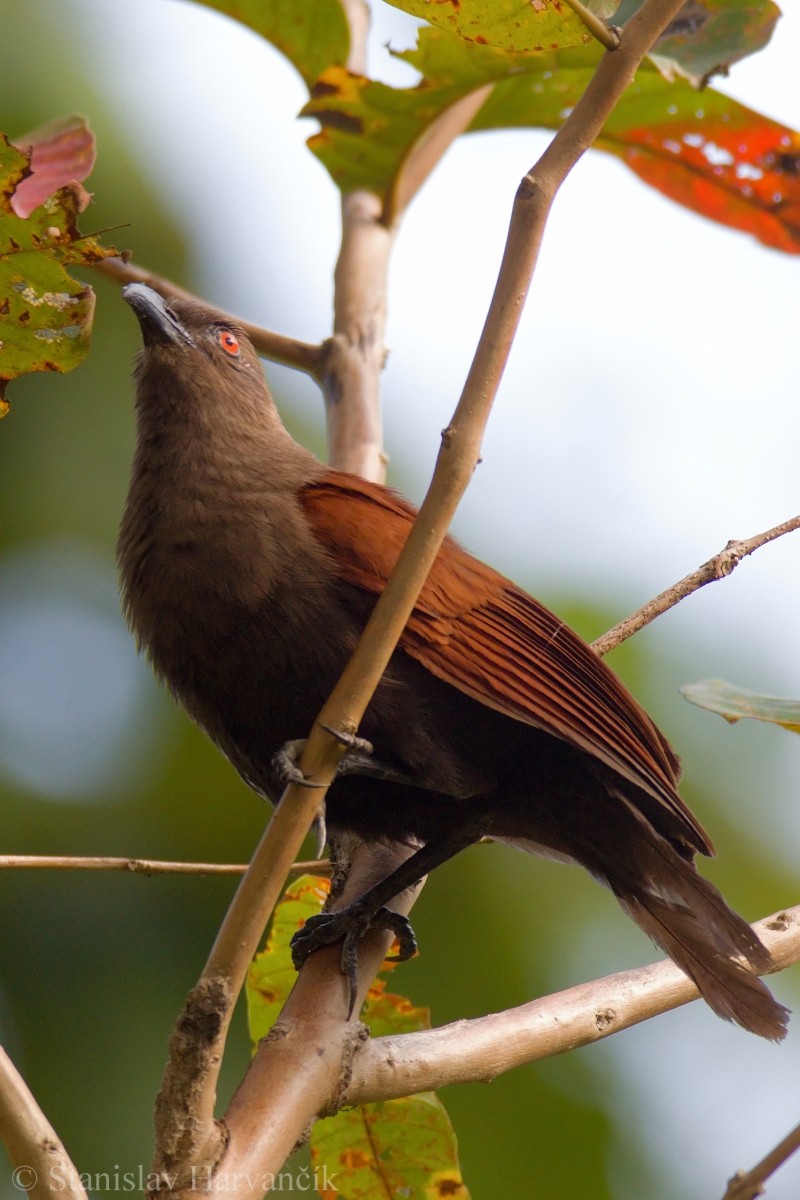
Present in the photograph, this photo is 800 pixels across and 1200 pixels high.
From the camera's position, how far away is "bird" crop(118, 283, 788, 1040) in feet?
7.63

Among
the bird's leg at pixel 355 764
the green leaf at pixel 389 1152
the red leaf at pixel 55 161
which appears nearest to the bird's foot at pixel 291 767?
the bird's leg at pixel 355 764

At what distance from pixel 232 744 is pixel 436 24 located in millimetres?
1368

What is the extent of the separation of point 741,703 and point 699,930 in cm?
44

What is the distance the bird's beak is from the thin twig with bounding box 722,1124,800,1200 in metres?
2.18

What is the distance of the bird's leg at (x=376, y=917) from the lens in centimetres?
231

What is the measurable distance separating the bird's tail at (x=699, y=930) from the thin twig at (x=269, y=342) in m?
1.42

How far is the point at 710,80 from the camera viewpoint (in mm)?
2803

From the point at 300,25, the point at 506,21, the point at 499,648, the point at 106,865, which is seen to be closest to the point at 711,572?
the point at 499,648

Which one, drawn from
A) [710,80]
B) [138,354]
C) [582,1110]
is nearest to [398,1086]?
[138,354]

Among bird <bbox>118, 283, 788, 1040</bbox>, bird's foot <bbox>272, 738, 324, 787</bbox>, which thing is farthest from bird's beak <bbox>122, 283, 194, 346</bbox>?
bird's foot <bbox>272, 738, 324, 787</bbox>

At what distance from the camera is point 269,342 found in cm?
321

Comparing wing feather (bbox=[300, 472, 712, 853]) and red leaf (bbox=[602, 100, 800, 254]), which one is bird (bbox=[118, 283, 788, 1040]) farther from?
red leaf (bbox=[602, 100, 800, 254])

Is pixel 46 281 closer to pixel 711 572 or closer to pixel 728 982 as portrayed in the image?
pixel 711 572

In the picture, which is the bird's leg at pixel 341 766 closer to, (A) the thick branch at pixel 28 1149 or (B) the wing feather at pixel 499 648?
(B) the wing feather at pixel 499 648
